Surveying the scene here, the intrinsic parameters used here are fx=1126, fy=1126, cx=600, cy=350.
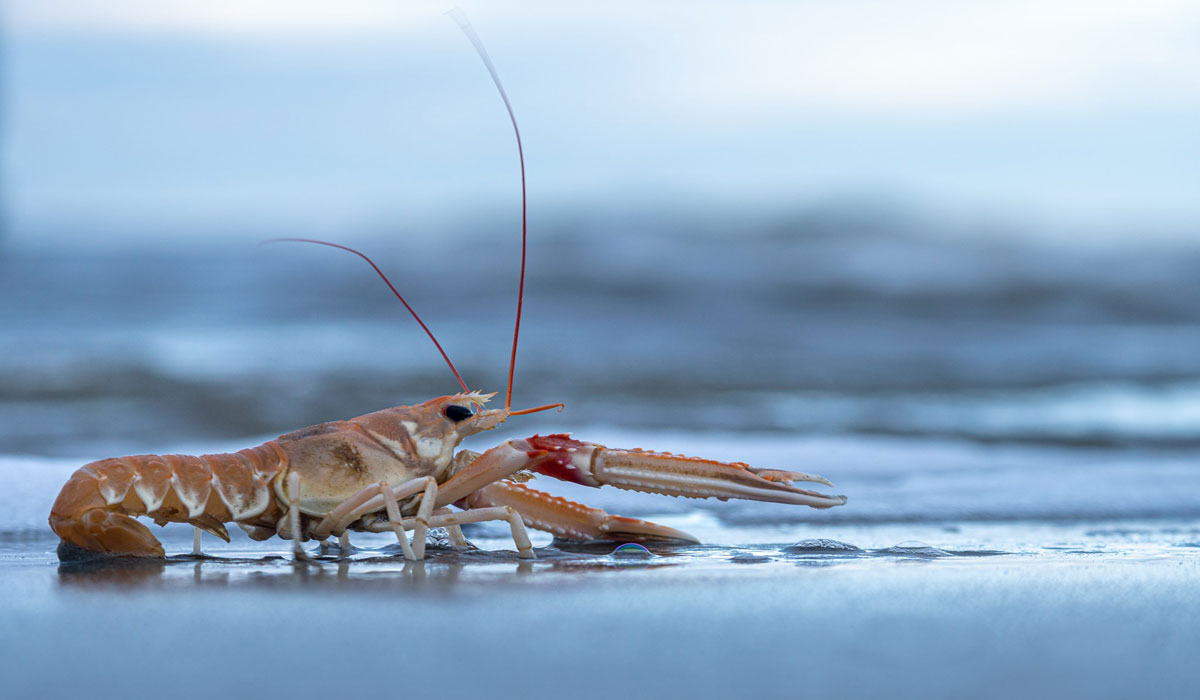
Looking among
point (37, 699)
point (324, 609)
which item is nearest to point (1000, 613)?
point (324, 609)

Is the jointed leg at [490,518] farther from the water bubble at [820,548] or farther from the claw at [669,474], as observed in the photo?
the water bubble at [820,548]

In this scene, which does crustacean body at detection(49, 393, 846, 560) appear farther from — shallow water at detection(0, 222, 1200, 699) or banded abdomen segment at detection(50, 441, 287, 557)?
shallow water at detection(0, 222, 1200, 699)

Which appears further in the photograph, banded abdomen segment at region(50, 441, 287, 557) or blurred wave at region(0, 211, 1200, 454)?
blurred wave at region(0, 211, 1200, 454)

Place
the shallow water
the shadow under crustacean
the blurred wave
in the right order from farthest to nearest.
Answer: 1. the blurred wave
2. the shadow under crustacean
3. the shallow water

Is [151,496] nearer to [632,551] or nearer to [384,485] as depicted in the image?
[384,485]

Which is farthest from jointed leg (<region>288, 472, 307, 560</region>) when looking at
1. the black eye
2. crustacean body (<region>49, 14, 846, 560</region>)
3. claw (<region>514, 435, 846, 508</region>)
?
claw (<region>514, 435, 846, 508</region>)

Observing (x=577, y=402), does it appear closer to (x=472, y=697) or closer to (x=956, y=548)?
(x=956, y=548)

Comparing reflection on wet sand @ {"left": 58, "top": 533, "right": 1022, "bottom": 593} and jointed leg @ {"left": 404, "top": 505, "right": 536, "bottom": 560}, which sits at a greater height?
jointed leg @ {"left": 404, "top": 505, "right": 536, "bottom": 560}

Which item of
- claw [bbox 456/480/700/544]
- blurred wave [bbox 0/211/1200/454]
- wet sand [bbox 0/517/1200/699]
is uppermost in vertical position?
blurred wave [bbox 0/211/1200/454]
